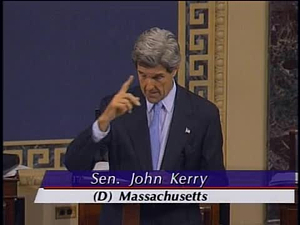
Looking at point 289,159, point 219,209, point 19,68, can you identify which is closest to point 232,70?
point 289,159

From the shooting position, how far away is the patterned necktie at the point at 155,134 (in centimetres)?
235

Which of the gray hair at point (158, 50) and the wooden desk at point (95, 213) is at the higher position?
the gray hair at point (158, 50)

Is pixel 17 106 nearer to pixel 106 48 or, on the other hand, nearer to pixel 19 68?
pixel 19 68

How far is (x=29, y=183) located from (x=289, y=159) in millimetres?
820

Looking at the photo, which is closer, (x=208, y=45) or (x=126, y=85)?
(x=126, y=85)

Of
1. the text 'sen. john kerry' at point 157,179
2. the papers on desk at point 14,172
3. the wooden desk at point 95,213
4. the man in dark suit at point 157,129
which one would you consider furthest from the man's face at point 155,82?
the papers on desk at point 14,172

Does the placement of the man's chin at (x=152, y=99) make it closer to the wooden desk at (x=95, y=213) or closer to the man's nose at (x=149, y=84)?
the man's nose at (x=149, y=84)

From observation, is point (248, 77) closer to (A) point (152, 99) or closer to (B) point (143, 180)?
(A) point (152, 99)

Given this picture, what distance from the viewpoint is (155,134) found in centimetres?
236

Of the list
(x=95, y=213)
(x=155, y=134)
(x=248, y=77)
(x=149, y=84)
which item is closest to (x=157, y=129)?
(x=155, y=134)

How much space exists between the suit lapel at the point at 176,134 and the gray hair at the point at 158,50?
0.39ft

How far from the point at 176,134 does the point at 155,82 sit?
0.16 meters

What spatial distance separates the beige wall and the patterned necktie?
13.1 inches

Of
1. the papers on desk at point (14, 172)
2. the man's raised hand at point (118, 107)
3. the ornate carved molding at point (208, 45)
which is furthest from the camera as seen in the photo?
the ornate carved molding at point (208, 45)
